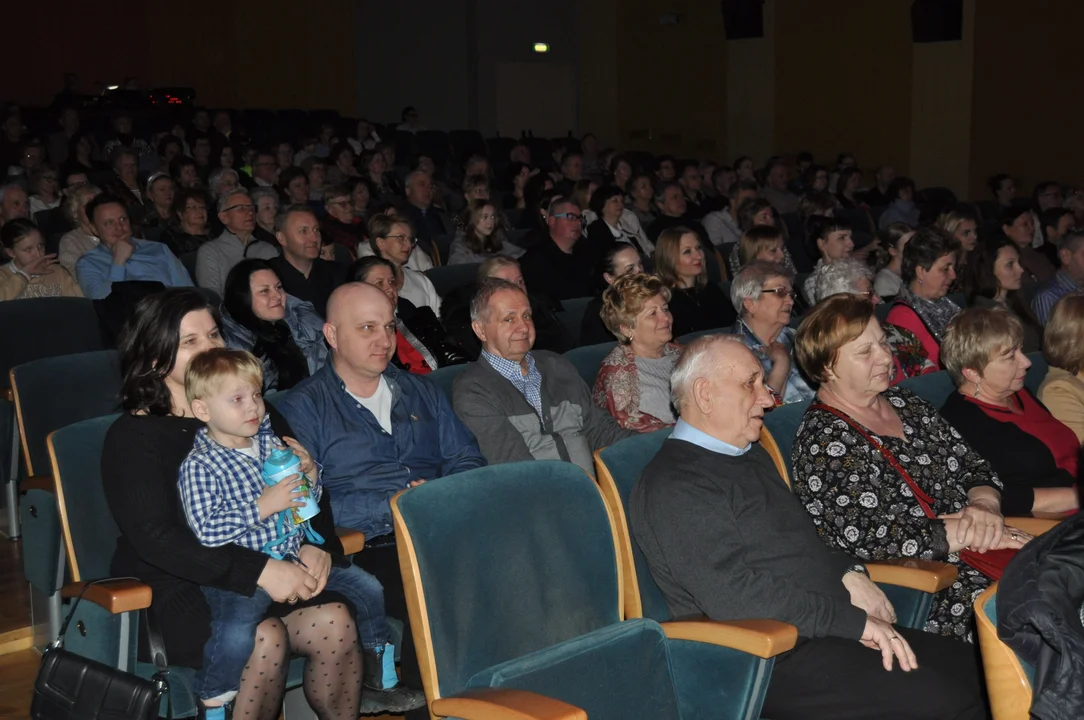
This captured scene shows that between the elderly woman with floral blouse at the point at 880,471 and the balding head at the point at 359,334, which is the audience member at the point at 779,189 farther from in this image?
the balding head at the point at 359,334

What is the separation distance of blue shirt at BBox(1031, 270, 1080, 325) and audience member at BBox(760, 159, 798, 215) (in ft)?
17.9

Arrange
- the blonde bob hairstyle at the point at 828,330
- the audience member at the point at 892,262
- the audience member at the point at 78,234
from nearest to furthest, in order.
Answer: the blonde bob hairstyle at the point at 828,330, the audience member at the point at 892,262, the audience member at the point at 78,234

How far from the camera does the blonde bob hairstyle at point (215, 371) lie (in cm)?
259

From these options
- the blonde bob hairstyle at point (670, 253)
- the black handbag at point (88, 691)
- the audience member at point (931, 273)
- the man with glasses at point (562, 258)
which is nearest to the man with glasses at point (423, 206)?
the man with glasses at point (562, 258)

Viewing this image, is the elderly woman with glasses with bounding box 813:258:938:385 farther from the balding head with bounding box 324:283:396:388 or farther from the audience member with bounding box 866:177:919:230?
the audience member with bounding box 866:177:919:230

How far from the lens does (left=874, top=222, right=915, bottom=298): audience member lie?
5.52m

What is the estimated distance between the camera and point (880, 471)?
9.43ft

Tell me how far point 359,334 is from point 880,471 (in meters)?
1.39

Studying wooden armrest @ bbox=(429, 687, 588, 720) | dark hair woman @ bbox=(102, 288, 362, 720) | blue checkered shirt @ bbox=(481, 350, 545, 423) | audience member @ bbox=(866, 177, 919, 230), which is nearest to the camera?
wooden armrest @ bbox=(429, 687, 588, 720)

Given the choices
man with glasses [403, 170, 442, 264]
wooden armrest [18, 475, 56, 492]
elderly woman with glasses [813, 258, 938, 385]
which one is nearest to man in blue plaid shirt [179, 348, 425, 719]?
wooden armrest [18, 475, 56, 492]

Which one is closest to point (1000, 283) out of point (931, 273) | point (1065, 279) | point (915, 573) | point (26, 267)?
point (1065, 279)

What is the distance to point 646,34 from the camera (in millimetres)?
16031

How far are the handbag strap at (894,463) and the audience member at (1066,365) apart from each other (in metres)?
1.02

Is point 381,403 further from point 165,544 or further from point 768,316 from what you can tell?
point 768,316
